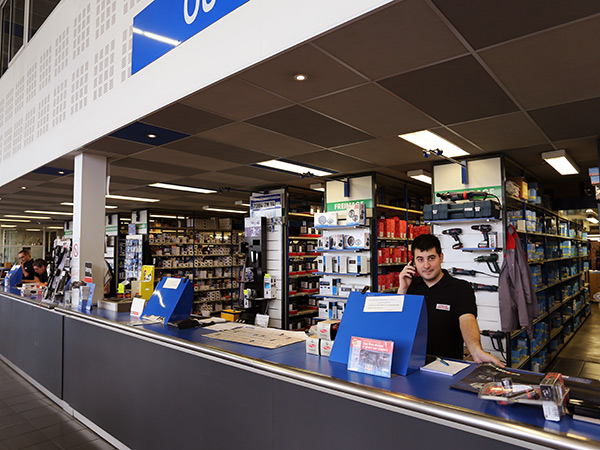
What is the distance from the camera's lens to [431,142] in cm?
468

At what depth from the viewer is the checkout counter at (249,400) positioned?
1497mm

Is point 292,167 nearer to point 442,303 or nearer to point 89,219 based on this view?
point 89,219

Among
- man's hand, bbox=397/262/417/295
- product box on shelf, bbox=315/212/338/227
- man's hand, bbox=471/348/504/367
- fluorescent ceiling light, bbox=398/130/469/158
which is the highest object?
fluorescent ceiling light, bbox=398/130/469/158

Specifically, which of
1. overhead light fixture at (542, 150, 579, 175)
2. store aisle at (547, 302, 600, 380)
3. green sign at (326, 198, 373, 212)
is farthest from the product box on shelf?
store aisle at (547, 302, 600, 380)

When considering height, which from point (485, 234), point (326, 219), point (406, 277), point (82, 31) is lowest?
point (406, 277)

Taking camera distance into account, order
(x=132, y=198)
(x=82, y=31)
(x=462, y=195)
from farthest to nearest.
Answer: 1. (x=132, y=198)
2. (x=462, y=195)
3. (x=82, y=31)

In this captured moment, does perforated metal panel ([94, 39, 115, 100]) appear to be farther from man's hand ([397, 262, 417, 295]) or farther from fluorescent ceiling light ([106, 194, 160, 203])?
fluorescent ceiling light ([106, 194, 160, 203])

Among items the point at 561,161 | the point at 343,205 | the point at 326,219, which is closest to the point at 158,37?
the point at 326,219

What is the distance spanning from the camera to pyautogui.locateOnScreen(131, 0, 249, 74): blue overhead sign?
9.96 ft

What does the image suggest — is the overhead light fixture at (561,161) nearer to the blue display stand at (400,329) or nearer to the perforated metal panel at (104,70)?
the blue display stand at (400,329)

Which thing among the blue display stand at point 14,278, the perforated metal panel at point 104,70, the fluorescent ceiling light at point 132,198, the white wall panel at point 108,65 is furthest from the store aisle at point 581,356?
the blue display stand at point 14,278

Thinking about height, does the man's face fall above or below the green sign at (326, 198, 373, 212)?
below

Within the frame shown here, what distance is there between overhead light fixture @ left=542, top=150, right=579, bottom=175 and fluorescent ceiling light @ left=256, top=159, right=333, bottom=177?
9.90 ft

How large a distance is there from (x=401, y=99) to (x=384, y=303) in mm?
1869
